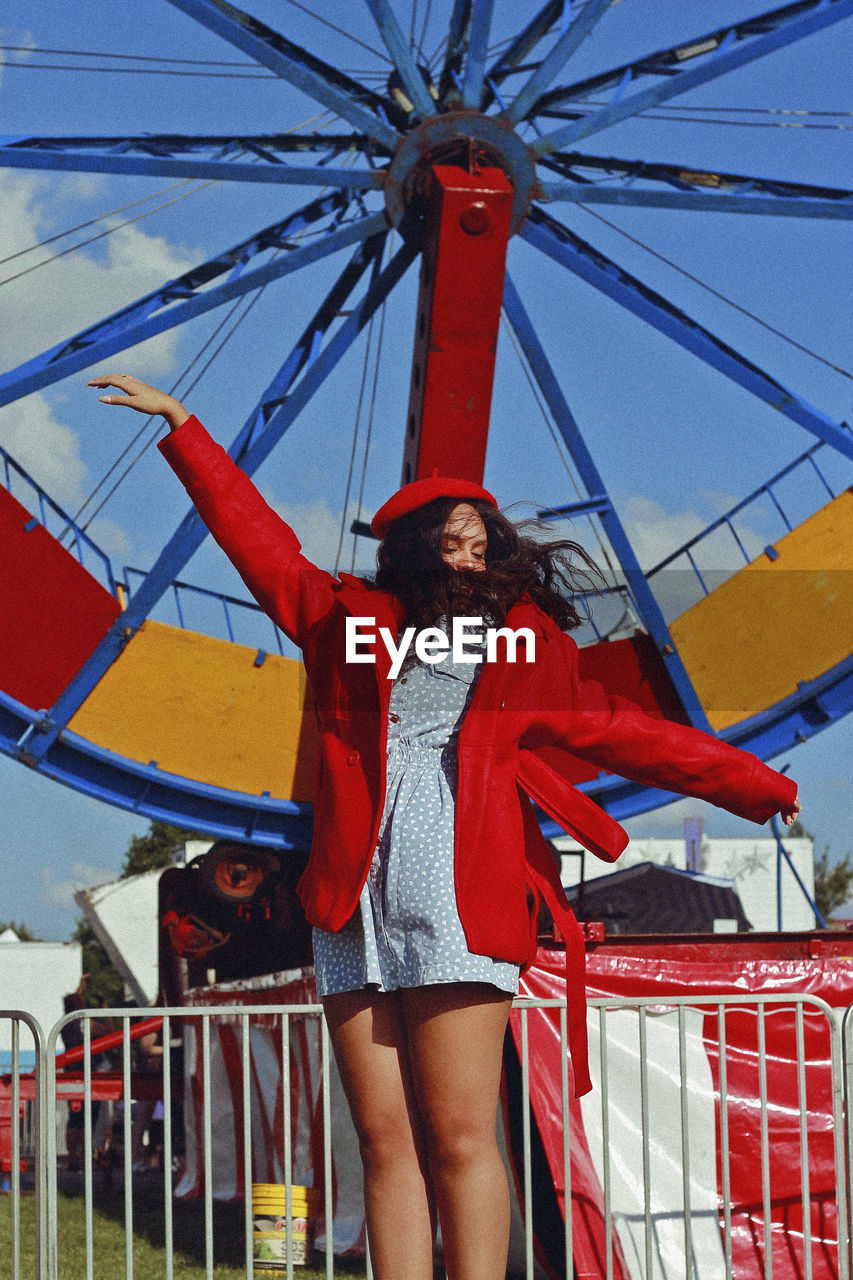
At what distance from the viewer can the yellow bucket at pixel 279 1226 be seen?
620 centimetres

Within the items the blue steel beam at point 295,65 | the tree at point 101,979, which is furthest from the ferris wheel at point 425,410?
the tree at point 101,979

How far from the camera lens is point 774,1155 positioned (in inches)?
211

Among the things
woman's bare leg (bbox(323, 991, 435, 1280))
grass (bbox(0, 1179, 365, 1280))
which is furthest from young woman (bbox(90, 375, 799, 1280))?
grass (bbox(0, 1179, 365, 1280))

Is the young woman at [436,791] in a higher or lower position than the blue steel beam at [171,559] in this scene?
lower

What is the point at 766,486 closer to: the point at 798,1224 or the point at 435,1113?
the point at 798,1224

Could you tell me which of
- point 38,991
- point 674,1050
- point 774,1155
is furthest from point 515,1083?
point 38,991

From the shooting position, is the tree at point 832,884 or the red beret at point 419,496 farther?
the tree at point 832,884

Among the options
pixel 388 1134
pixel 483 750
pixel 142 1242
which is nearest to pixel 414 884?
pixel 483 750

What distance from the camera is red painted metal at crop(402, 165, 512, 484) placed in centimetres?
788

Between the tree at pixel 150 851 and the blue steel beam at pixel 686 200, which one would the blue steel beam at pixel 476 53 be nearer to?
the blue steel beam at pixel 686 200

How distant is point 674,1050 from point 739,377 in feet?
16.0

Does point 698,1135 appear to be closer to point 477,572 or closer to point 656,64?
point 477,572

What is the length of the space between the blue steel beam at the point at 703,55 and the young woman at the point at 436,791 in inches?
250

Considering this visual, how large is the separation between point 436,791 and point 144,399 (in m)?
0.90
